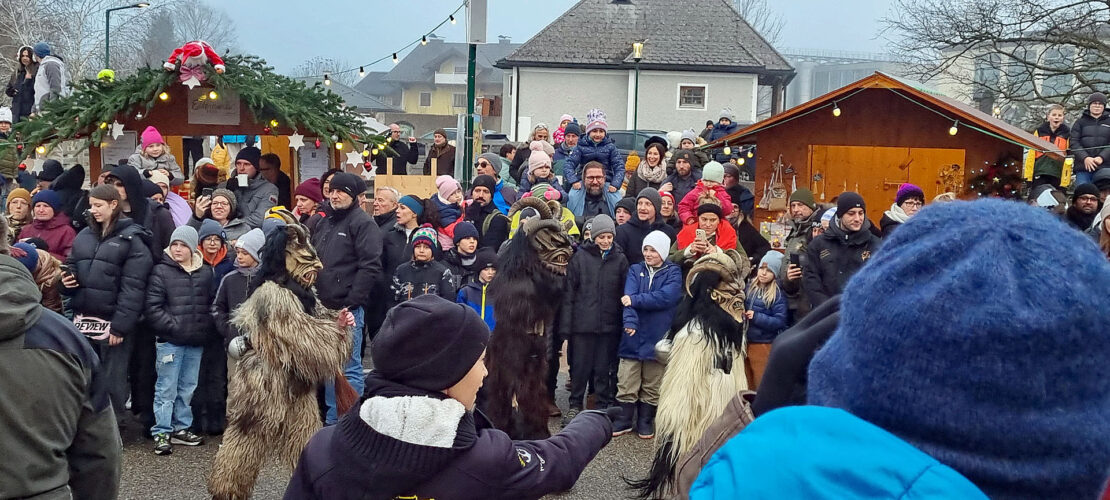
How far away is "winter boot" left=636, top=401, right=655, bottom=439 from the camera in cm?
796

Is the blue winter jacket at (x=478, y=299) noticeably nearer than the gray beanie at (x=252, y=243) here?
No

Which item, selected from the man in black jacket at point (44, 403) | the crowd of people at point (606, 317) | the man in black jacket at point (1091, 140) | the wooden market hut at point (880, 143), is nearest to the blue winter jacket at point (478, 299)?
the crowd of people at point (606, 317)

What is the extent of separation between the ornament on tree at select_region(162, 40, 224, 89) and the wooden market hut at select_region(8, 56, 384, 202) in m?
0.08

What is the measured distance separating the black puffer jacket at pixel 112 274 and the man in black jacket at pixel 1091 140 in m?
10.7

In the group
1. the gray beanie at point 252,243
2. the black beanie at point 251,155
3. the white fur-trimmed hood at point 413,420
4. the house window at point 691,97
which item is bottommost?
Answer: the white fur-trimmed hood at point 413,420

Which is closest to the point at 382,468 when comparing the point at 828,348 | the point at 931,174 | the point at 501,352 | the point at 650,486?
the point at 828,348

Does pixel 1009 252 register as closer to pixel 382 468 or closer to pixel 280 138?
pixel 382 468

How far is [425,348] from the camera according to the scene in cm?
289

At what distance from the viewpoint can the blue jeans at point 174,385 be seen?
7.42m

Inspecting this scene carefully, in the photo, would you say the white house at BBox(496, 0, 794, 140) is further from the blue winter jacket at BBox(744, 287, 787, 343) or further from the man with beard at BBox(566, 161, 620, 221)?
the blue winter jacket at BBox(744, 287, 787, 343)

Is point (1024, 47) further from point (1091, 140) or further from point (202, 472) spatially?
point (202, 472)

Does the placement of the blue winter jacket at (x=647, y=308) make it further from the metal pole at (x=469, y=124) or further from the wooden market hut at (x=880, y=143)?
the metal pole at (x=469, y=124)

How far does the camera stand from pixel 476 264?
7.98 metres

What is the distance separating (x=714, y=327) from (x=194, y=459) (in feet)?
12.9
